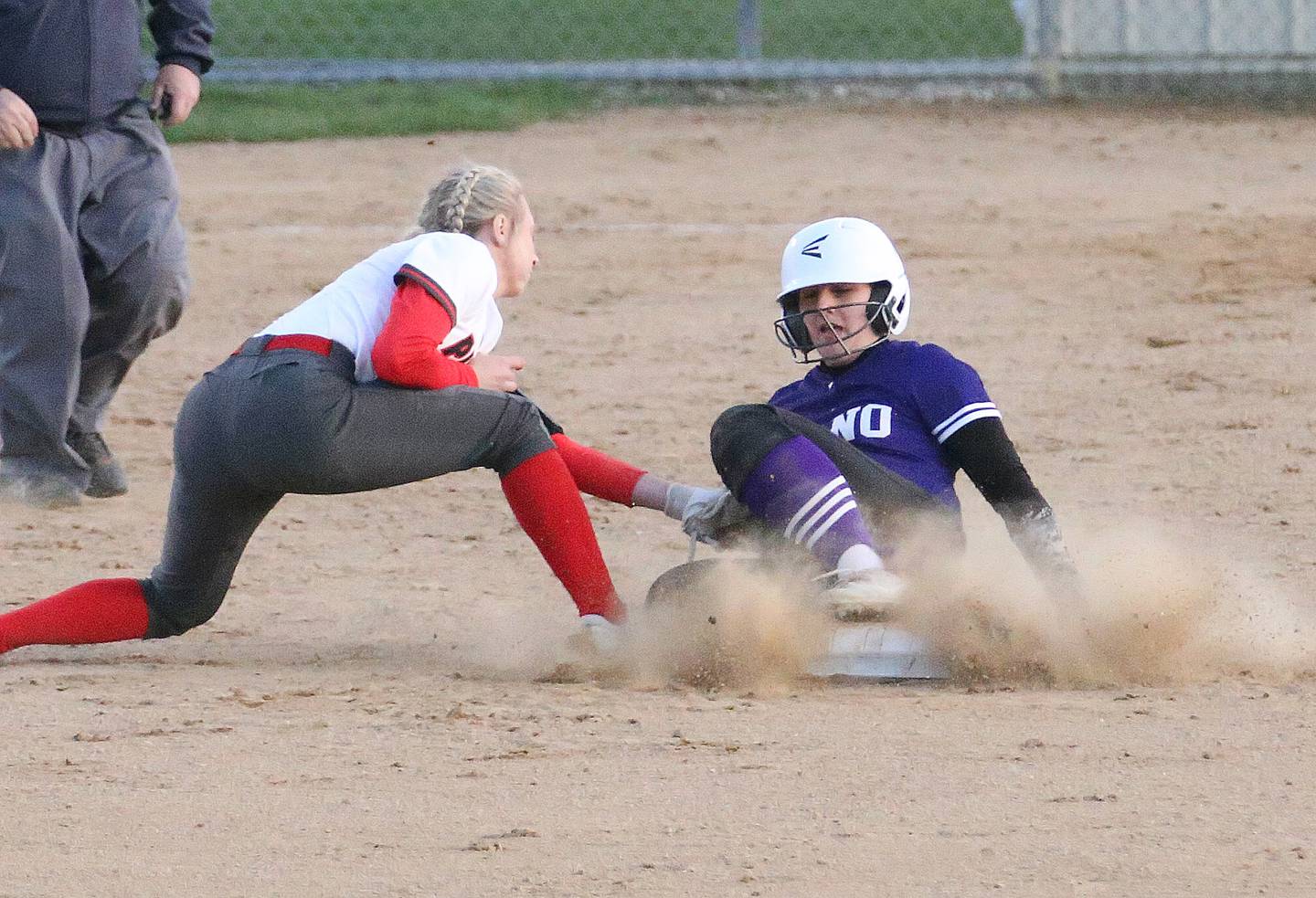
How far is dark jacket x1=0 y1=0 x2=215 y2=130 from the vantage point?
5699 millimetres

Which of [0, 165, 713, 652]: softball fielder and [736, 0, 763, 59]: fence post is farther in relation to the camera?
[736, 0, 763, 59]: fence post

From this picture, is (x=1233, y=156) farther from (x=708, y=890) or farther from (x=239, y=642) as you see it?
(x=708, y=890)

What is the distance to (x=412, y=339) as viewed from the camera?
3.93 metres

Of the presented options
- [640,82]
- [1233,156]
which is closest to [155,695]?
[1233,156]

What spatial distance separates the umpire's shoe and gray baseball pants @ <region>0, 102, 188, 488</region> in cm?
6

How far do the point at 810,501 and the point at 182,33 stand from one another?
282 centimetres

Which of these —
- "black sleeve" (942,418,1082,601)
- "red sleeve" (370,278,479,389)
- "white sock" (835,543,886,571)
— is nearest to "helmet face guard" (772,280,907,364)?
"black sleeve" (942,418,1082,601)

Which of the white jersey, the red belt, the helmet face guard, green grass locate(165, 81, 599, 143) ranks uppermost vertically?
the white jersey

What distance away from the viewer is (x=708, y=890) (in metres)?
2.93

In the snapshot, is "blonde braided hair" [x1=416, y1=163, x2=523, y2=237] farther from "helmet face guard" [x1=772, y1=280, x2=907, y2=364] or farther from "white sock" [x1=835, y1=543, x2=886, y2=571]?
"white sock" [x1=835, y1=543, x2=886, y2=571]

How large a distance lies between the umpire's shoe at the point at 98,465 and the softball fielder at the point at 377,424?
182 centimetres

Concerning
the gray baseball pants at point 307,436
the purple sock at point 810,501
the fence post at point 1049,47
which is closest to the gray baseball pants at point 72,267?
the gray baseball pants at point 307,436

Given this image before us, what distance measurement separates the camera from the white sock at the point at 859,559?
3.97 m

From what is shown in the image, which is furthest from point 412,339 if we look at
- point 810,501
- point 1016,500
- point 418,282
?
point 1016,500
